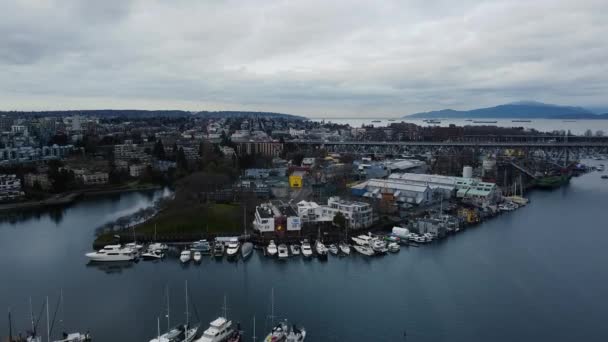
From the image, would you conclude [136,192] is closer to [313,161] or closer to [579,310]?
[313,161]

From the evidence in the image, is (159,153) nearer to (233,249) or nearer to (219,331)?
(233,249)

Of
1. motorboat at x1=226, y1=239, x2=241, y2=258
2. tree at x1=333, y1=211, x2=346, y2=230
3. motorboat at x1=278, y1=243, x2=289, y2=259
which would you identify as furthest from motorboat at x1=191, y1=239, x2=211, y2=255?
tree at x1=333, y1=211, x2=346, y2=230

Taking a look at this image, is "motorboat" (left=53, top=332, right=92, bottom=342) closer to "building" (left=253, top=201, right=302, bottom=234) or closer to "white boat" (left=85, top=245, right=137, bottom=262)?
"white boat" (left=85, top=245, right=137, bottom=262)

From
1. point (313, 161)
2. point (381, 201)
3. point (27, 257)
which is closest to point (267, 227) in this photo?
point (381, 201)

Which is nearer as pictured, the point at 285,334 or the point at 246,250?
the point at 285,334

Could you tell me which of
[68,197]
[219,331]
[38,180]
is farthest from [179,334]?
[38,180]
